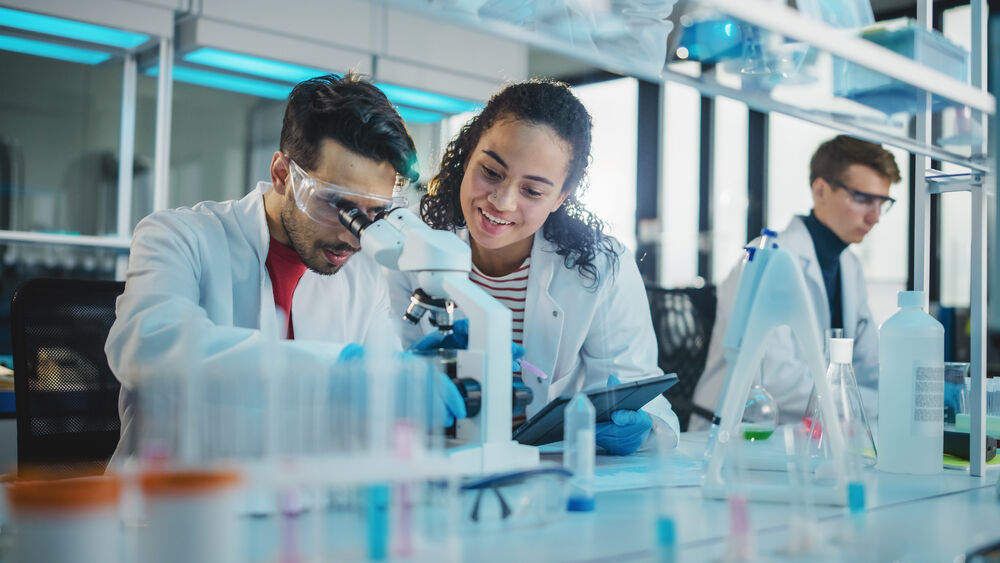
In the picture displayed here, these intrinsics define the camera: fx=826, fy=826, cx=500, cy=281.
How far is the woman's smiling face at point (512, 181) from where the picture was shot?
2029 millimetres

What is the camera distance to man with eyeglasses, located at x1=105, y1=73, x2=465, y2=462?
1513mm

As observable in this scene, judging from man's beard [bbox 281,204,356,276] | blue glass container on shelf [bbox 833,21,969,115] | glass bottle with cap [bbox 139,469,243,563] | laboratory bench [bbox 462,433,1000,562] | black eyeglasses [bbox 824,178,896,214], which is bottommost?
laboratory bench [bbox 462,433,1000,562]

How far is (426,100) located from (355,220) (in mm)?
3017

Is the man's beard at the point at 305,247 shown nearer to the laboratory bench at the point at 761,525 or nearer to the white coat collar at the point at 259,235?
the white coat collar at the point at 259,235

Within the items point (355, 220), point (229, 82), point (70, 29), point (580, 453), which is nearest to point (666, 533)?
point (580, 453)

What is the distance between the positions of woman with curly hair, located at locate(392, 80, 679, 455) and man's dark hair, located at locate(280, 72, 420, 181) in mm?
262

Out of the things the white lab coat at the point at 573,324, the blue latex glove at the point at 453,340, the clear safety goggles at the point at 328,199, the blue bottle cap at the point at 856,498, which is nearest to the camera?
the blue bottle cap at the point at 856,498

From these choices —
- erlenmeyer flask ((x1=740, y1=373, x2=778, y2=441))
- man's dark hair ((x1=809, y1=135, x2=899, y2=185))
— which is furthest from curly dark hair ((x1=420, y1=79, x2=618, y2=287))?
man's dark hair ((x1=809, y1=135, x2=899, y2=185))

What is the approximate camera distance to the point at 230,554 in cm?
66

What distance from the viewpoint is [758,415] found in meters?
1.88

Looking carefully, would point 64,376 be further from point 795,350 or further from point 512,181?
point 795,350

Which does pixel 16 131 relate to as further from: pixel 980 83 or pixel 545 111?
pixel 980 83

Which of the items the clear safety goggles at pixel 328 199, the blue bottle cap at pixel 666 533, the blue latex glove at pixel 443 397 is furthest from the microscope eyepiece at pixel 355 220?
the blue bottle cap at pixel 666 533

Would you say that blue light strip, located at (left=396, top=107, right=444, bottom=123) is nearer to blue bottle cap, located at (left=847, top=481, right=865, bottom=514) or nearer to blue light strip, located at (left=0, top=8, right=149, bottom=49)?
blue light strip, located at (left=0, top=8, right=149, bottom=49)
